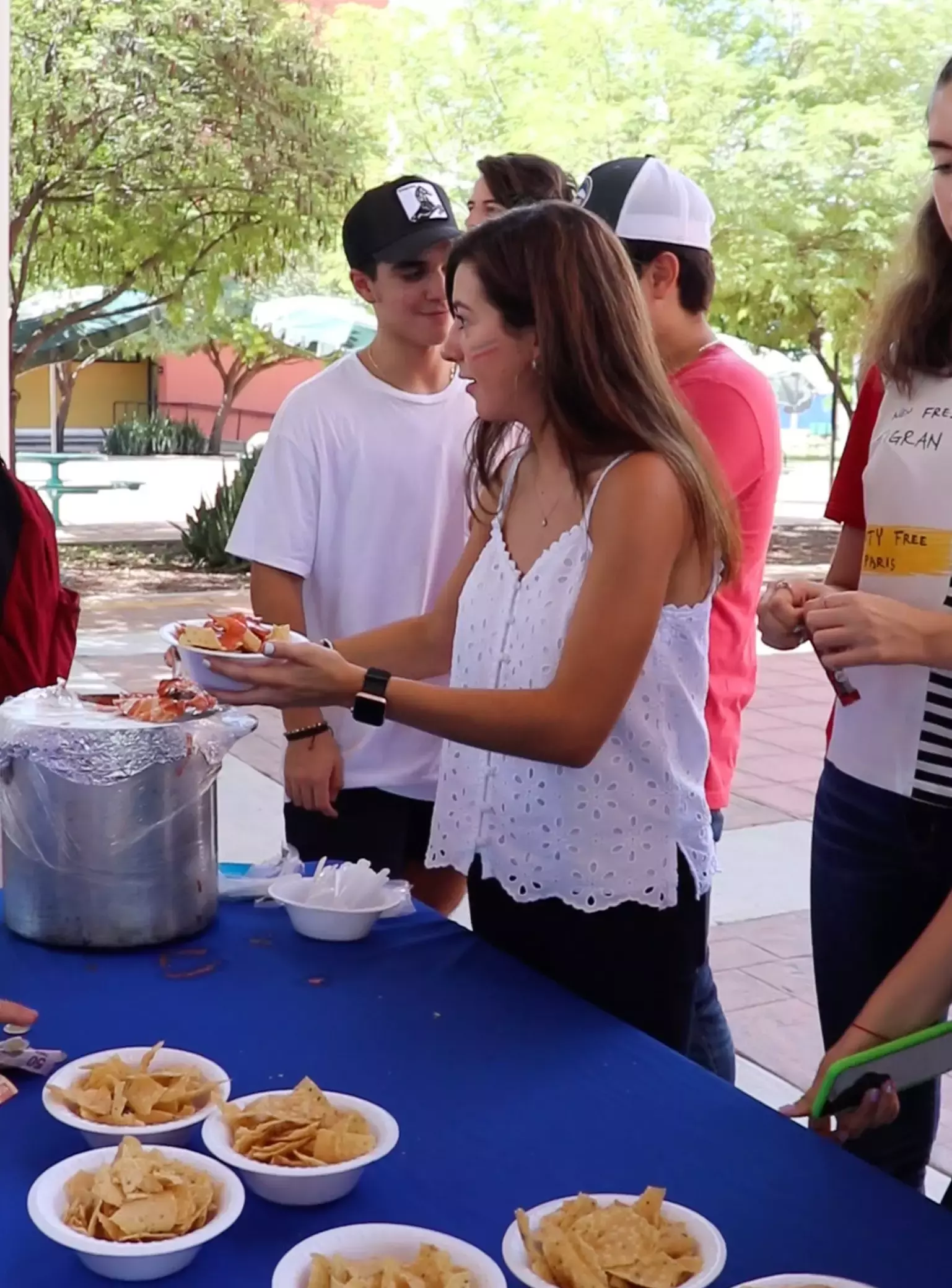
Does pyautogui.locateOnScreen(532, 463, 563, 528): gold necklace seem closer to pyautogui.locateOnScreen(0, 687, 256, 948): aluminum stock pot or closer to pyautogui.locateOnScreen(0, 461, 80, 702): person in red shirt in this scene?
pyautogui.locateOnScreen(0, 687, 256, 948): aluminum stock pot

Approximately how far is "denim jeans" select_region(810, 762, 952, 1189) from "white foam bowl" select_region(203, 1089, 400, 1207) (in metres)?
0.74

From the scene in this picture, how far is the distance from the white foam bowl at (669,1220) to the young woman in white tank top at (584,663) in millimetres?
600

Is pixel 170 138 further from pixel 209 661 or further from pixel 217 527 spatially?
pixel 209 661

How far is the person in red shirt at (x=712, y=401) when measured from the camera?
7.54 feet

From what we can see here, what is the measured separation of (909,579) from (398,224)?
1.13 metres

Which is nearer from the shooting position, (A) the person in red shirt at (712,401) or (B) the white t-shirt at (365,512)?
(A) the person in red shirt at (712,401)

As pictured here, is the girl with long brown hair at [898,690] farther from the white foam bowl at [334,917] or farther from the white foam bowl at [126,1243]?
the white foam bowl at [126,1243]

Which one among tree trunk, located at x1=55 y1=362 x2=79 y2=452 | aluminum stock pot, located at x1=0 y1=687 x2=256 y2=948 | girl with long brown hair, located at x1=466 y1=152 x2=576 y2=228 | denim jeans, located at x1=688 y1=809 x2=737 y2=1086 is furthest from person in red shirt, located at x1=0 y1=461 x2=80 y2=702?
tree trunk, located at x1=55 y1=362 x2=79 y2=452

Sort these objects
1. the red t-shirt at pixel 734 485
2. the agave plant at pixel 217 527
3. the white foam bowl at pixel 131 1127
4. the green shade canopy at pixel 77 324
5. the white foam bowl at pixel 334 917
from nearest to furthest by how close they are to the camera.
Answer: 1. the white foam bowl at pixel 131 1127
2. the white foam bowl at pixel 334 917
3. the red t-shirt at pixel 734 485
4. the agave plant at pixel 217 527
5. the green shade canopy at pixel 77 324

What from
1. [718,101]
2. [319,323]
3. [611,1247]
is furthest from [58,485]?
[611,1247]

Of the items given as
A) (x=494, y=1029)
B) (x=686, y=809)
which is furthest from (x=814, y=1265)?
(x=686, y=809)

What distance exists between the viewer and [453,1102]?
1.42 meters

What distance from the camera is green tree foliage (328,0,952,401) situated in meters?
11.5

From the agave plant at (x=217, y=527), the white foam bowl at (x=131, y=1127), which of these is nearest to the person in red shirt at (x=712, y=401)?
the white foam bowl at (x=131, y=1127)
